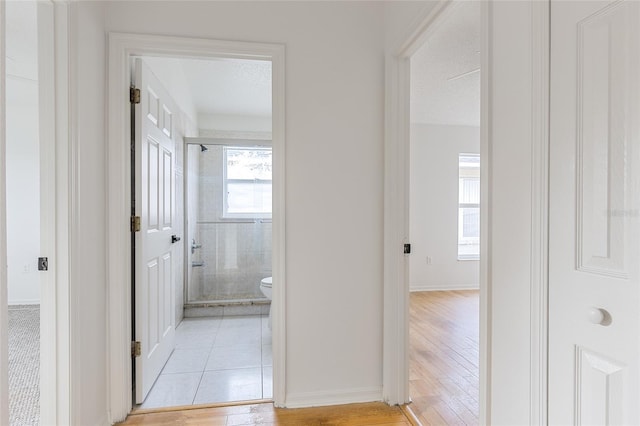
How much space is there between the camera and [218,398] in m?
2.04

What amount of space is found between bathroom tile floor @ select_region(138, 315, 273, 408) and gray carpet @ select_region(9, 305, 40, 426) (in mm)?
596

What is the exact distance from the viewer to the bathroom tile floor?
207 cm

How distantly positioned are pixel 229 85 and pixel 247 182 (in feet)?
3.89

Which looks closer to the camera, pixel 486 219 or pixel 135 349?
pixel 486 219

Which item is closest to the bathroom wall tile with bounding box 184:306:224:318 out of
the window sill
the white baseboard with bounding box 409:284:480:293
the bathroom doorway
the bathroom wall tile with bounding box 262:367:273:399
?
the bathroom doorway

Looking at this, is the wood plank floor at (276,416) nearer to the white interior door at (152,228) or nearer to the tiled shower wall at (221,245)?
the white interior door at (152,228)

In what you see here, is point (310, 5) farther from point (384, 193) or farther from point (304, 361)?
point (304, 361)

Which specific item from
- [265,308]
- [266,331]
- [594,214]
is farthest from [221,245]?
[594,214]

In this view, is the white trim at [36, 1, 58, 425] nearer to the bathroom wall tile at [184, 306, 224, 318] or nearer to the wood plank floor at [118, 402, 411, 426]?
the wood plank floor at [118, 402, 411, 426]

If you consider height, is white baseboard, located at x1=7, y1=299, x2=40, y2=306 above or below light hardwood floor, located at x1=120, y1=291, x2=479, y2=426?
above

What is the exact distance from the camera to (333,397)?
2000 millimetres

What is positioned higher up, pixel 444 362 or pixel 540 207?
pixel 540 207

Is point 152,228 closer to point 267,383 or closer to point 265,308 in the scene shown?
point 267,383

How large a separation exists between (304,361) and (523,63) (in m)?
1.77
